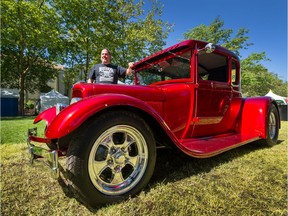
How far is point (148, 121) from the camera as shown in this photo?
6.88 feet

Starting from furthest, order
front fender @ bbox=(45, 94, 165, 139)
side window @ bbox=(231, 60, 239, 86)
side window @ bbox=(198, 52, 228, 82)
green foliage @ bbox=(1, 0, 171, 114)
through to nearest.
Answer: green foliage @ bbox=(1, 0, 171, 114) → side window @ bbox=(231, 60, 239, 86) → side window @ bbox=(198, 52, 228, 82) → front fender @ bbox=(45, 94, 165, 139)

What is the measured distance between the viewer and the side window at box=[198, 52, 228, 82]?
3.11 metres

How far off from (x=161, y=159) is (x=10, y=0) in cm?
1585

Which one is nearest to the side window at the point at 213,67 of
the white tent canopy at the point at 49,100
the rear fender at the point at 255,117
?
the rear fender at the point at 255,117

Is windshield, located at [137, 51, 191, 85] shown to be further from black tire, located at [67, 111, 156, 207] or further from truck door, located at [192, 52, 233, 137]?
black tire, located at [67, 111, 156, 207]

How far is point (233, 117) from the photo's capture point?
3.68 m

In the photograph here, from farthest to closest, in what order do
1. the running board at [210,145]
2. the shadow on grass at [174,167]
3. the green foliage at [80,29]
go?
1. the green foliage at [80,29]
2. the running board at [210,145]
3. the shadow on grass at [174,167]

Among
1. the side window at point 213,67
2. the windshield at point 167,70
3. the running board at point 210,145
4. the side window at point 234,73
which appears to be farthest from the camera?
the side window at point 234,73

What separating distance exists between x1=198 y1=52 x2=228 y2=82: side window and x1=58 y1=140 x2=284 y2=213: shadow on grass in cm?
128

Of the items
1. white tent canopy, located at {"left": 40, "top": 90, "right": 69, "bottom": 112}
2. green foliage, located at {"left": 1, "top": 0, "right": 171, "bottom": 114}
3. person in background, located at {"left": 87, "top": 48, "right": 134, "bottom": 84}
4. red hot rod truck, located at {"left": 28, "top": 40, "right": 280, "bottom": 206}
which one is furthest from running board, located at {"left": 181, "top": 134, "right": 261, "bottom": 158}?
→ white tent canopy, located at {"left": 40, "top": 90, "right": 69, "bottom": 112}

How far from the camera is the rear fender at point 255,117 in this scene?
362 cm

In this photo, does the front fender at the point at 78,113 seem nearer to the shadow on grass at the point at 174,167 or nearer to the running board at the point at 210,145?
the shadow on grass at the point at 174,167

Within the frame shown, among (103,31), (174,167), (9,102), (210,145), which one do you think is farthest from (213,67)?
(9,102)

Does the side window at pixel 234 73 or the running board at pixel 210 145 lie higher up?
the side window at pixel 234 73
